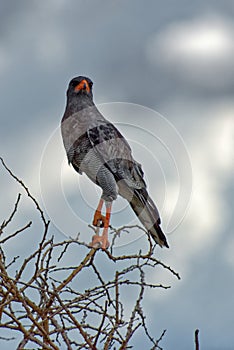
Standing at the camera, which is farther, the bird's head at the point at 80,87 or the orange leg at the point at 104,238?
the bird's head at the point at 80,87

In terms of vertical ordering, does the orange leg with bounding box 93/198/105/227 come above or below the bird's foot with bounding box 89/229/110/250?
above

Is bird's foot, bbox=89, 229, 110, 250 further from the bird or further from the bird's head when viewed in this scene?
the bird's head

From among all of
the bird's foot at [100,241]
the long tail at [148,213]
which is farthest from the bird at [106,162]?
the bird's foot at [100,241]

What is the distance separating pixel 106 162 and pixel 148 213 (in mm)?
626

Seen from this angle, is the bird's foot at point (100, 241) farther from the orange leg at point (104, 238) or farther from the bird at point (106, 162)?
the bird at point (106, 162)

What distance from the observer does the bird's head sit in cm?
641

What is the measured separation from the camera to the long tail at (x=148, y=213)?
5999 millimetres

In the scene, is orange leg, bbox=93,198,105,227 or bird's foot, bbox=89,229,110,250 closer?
bird's foot, bbox=89,229,110,250

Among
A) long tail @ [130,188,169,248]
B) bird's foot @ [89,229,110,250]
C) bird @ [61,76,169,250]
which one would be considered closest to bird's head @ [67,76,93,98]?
bird @ [61,76,169,250]

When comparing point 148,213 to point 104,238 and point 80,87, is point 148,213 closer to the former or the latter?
point 104,238

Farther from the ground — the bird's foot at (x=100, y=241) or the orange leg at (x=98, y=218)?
the orange leg at (x=98, y=218)

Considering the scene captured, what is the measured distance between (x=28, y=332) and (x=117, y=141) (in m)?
2.76

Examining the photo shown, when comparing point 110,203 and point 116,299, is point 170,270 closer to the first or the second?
point 116,299

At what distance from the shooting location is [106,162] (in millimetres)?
6102
